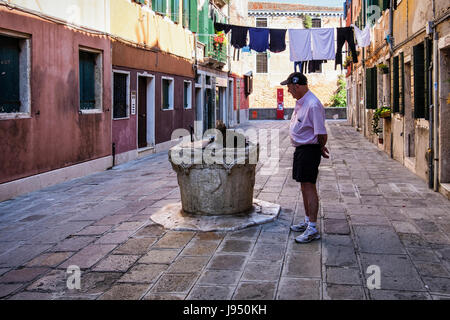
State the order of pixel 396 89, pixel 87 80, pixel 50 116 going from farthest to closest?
Result: pixel 396 89 < pixel 87 80 < pixel 50 116

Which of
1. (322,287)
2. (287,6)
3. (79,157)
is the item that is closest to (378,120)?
(79,157)

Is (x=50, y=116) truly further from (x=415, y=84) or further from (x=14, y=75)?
(x=415, y=84)

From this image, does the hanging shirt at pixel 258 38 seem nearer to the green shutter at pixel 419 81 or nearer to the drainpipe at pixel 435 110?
the green shutter at pixel 419 81

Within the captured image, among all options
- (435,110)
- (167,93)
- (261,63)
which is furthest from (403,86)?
(261,63)

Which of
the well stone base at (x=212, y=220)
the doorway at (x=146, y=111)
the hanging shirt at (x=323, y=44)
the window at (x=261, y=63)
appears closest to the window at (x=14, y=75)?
the well stone base at (x=212, y=220)

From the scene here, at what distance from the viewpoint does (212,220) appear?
19.9ft

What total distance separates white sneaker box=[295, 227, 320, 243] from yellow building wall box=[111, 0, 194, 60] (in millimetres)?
8558

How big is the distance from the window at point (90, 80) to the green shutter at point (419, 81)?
6568mm

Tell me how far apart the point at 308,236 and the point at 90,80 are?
7700 millimetres

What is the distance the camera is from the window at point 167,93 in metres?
16.9

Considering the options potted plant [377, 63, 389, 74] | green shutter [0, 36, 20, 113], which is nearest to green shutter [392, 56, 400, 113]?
potted plant [377, 63, 389, 74]

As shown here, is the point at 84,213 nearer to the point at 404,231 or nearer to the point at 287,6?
the point at 404,231

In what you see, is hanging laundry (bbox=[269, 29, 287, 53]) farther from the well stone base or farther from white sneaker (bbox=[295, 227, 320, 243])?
white sneaker (bbox=[295, 227, 320, 243])

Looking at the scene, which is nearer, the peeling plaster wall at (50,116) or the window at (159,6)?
the peeling plaster wall at (50,116)
